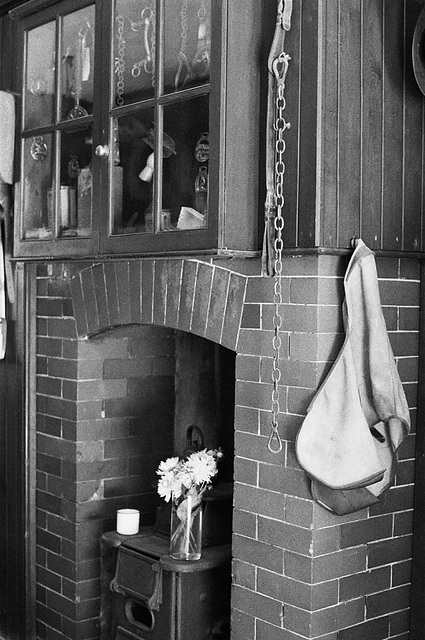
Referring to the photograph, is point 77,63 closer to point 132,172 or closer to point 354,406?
point 132,172

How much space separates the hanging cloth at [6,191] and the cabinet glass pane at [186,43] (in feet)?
3.26

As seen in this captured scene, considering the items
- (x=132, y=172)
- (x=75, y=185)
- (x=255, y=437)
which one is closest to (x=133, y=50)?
(x=132, y=172)

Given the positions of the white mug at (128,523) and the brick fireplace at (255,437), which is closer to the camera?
the brick fireplace at (255,437)

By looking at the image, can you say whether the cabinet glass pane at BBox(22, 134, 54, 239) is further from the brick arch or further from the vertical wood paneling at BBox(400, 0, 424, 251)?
the vertical wood paneling at BBox(400, 0, 424, 251)

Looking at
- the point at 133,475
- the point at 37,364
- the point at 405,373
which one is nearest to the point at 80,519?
the point at 133,475

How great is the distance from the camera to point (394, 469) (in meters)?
2.66

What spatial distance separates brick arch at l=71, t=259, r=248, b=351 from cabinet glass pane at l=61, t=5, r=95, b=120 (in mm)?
563

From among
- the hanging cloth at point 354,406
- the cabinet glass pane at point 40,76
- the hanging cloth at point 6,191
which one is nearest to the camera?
the hanging cloth at point 354,406

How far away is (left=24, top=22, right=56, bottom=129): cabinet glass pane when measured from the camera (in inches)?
129

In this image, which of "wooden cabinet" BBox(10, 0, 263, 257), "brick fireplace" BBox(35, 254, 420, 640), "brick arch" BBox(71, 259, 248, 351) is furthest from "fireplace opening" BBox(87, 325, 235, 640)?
"wooden cabinet" BBox(10, 0, 263, 257)

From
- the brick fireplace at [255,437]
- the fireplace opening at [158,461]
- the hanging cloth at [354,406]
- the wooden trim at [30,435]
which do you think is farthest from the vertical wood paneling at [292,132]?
the wooden trim at [30,435]

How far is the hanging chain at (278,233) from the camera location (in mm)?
2570

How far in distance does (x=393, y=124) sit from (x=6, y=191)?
1.70 m

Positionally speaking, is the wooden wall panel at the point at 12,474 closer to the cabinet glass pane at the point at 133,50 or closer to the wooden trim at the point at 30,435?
the wooden trim at the point at 30,435
